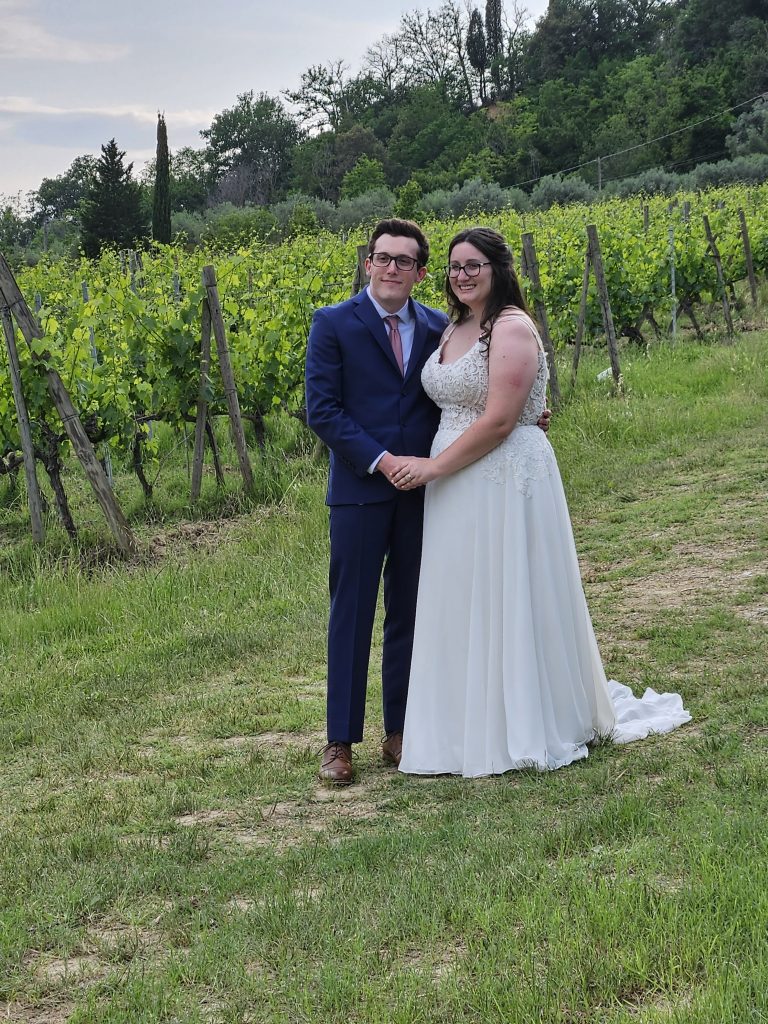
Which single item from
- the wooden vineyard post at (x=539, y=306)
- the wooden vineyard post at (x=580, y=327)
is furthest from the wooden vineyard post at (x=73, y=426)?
Answer: the wooden vineyard post at (x=580, y=327)

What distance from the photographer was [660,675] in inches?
189

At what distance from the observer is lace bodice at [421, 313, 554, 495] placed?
394 cm

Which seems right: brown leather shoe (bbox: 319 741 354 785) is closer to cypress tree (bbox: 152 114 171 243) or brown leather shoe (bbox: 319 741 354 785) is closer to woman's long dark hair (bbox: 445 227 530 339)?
woman's long dark hair (bbox: 445 227 530 339)

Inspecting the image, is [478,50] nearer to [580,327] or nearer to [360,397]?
[580,327]

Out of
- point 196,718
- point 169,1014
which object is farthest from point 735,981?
point 196,718

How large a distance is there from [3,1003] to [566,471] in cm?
703

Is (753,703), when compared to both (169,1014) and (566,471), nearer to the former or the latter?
(169,1014)

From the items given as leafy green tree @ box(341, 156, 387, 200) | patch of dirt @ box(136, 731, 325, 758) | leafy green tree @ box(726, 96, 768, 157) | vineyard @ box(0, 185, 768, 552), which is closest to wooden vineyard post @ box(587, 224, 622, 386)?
vineyard @ box(0, 185, 768, 552)

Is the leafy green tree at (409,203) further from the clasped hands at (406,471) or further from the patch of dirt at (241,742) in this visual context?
the clasped hands at (406,471)

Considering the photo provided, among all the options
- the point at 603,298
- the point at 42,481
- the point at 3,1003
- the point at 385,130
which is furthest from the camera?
the point at 385,130

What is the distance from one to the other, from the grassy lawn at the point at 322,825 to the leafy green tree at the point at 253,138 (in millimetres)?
64819

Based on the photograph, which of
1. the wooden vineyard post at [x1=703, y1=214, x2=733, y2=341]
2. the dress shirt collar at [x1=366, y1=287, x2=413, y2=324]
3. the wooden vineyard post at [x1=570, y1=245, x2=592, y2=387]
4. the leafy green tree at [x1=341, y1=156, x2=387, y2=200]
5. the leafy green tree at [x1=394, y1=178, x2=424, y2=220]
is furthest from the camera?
the leafy green tree at [x1=341, y1=156, x2=387, y2=200]

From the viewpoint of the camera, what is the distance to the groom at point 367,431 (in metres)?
3.93

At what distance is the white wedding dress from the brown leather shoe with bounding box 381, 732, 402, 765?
209 mm
